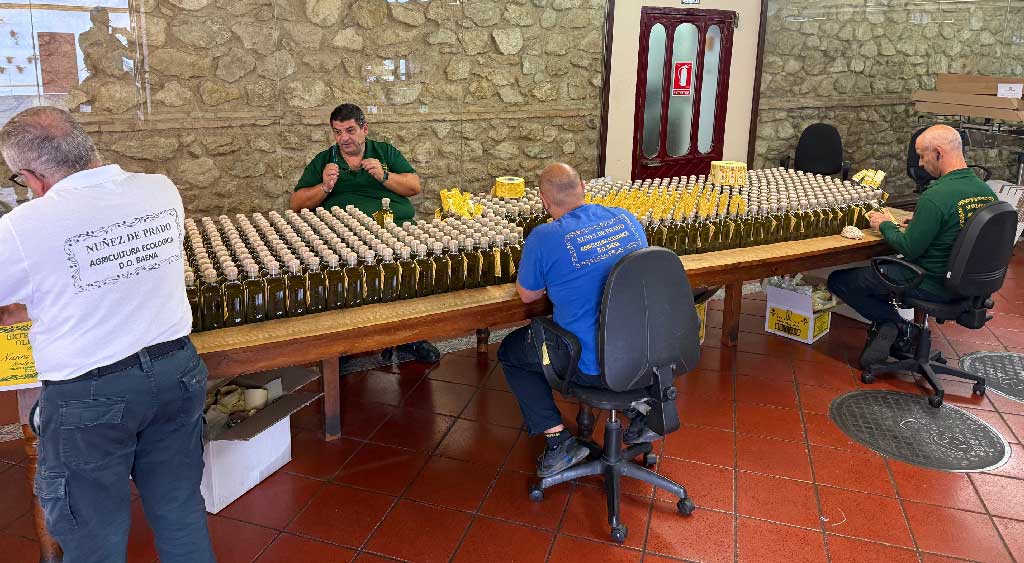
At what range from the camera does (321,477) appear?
3676 mm

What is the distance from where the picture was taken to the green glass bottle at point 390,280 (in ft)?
11.1

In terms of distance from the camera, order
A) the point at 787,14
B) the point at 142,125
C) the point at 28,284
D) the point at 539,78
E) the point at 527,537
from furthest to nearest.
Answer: the point at 787,14, the point at 539,78, the point at 142,125, the point at 527,537, the point at 28,284

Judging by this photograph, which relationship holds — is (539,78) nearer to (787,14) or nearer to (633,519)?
(787,14)

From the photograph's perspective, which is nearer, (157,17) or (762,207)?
(762,207)

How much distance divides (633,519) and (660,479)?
0.20 metres

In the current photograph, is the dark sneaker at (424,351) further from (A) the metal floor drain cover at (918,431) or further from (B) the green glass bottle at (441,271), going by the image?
(A) the metal floor drain cover at (918,431)

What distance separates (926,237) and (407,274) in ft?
9.35

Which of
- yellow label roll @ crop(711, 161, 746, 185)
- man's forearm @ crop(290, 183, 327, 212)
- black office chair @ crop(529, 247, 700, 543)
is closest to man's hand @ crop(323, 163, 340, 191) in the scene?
man's forearm @ crop(290, 183, 327, 212)

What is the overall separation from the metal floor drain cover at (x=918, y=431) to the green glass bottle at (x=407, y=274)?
2.38 m

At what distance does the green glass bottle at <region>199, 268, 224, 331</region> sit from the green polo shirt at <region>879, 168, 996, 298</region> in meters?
3.58

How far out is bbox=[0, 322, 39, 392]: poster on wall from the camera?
8.70 feet

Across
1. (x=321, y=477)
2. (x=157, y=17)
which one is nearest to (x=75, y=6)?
(x=157, y=17)

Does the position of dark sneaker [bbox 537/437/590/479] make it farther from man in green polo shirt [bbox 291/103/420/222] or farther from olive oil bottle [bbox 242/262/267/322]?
man in green polo shirt [bbox 291/103/420/222]

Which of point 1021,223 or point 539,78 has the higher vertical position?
point 539,78
